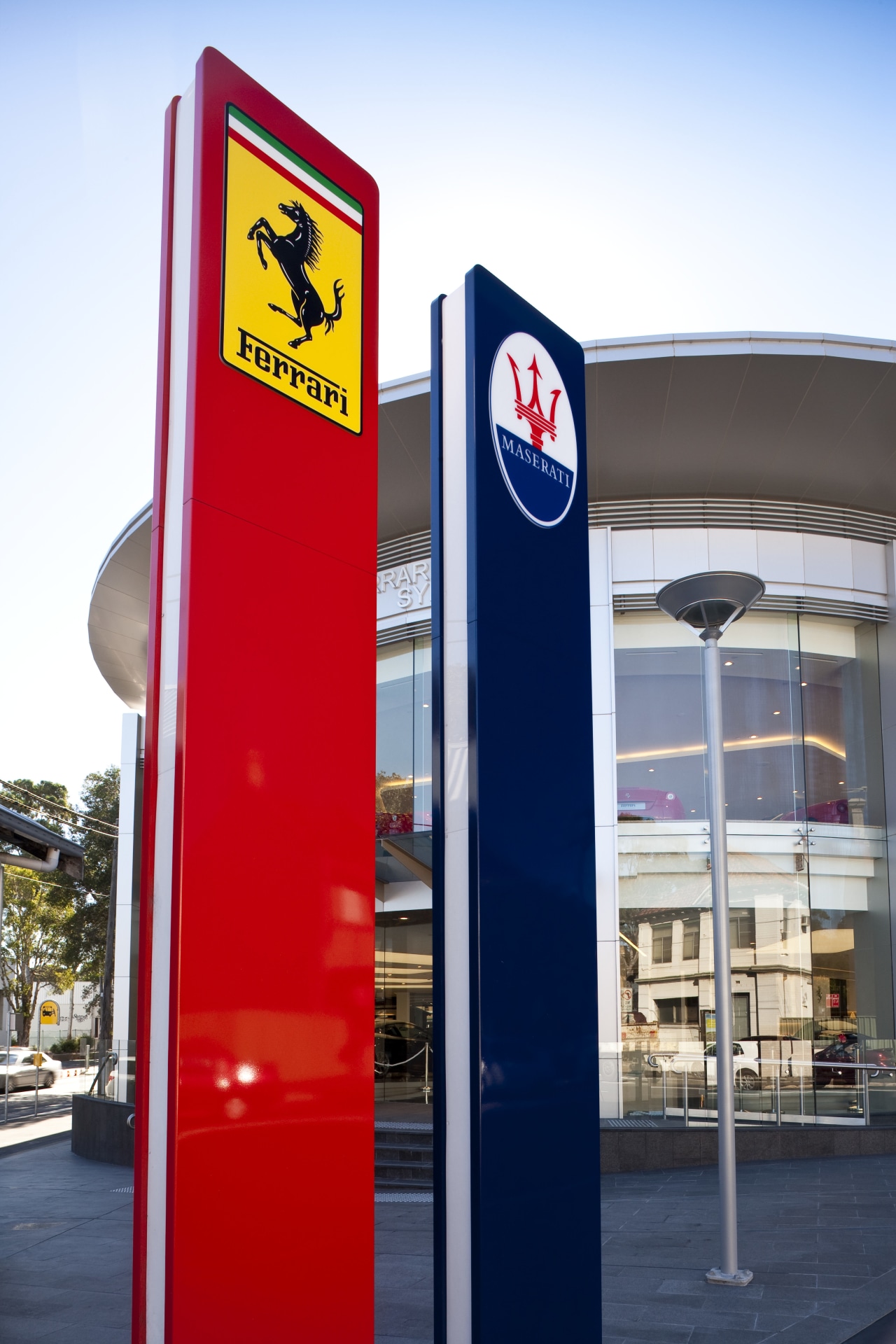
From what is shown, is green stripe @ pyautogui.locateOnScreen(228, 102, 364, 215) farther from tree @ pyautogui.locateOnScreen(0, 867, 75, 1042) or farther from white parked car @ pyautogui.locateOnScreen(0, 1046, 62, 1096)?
tree @ pyautogui.locateOnScreen(0, 867, 75, 1042)

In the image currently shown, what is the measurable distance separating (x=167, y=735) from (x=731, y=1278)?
641 cm

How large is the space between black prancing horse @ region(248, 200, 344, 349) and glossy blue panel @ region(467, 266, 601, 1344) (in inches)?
36.7

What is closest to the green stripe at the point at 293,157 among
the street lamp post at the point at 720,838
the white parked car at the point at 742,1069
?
the street lamp post at the point at 720,838

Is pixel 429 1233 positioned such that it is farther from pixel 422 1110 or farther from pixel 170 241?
pixel 170 241

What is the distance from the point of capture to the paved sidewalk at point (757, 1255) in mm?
7016

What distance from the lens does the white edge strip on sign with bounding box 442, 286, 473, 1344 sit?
4.68m

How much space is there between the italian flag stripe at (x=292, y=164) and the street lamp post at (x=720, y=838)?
4325 mm

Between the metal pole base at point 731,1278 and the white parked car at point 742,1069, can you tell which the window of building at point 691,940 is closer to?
the white parked car at point 742,1069

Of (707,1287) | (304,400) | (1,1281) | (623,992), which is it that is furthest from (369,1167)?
(623,992)

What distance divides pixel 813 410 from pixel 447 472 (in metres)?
13.0

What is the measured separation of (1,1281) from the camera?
8820 millimetres

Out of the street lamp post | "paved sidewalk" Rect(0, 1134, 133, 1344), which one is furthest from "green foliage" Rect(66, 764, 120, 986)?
the street lamp post

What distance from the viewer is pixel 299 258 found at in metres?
4.38

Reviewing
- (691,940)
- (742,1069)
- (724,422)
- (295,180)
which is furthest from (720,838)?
(724,422)
